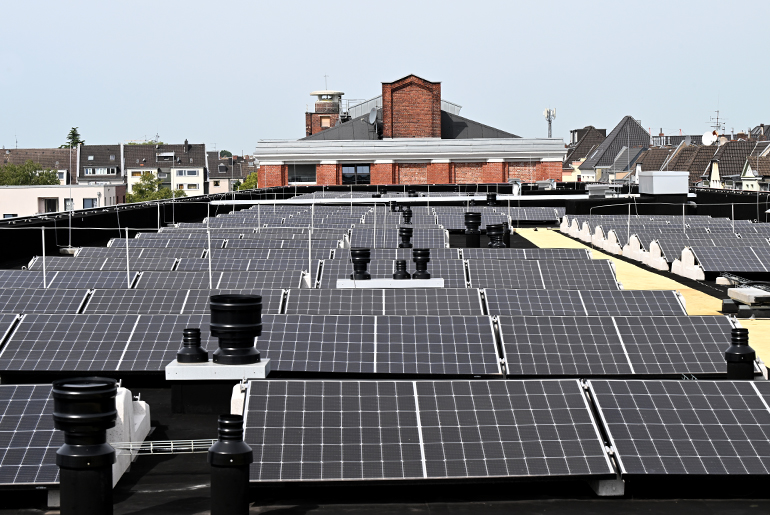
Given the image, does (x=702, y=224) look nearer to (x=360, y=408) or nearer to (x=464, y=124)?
(x=360, y=408)

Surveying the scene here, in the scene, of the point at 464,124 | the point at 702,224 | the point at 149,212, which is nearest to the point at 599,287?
the point at 702,224

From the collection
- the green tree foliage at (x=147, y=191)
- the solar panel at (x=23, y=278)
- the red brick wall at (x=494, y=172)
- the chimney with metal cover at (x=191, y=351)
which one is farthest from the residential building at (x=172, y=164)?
the chimney with metal cover at (x=191, y=351)

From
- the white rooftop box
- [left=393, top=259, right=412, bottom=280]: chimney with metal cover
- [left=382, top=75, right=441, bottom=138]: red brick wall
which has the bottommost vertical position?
[left=393, top=259, right=412, bottom=280]: chimney with metal cover

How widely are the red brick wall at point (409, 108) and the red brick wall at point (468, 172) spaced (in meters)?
5.87

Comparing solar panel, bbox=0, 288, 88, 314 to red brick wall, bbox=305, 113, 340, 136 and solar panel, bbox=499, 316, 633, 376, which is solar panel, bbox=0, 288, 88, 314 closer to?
solar panel, bbox=499, 316, 633, 376

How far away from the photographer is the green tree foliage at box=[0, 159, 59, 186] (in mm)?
157625

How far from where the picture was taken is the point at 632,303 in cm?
1981

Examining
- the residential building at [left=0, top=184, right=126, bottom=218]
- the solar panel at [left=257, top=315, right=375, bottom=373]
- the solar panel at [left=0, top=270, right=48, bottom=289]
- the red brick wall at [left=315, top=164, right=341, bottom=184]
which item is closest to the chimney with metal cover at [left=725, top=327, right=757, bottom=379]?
the solar panel at [left=257, top=315, right=375, bottom=373]

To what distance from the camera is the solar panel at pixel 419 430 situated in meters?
9.53

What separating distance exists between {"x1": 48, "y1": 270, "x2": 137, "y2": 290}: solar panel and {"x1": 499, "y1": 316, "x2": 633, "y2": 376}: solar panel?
12246 millimetres

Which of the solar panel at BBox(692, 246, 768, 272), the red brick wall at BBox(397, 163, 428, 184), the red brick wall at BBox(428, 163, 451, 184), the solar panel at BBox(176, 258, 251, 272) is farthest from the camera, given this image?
the red brick wall at BBox(397, 163, 428, 184)

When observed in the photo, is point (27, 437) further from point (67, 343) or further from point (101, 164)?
point (101, 164)

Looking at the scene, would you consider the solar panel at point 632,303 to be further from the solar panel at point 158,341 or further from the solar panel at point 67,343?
the solar panel at point 67,343

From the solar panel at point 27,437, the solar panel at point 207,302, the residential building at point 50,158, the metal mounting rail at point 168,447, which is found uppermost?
the residential building at point 50,158
